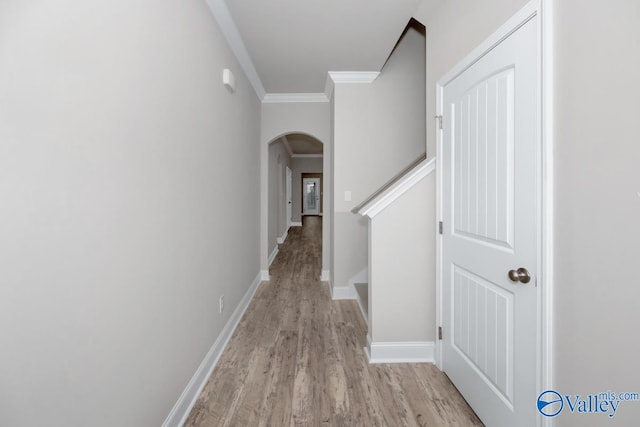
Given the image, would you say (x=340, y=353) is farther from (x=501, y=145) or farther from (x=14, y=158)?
(x=14, y=158)

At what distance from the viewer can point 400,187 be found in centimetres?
216

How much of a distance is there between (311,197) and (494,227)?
12.5 metres

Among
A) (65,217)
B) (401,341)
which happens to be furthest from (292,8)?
(401,341)

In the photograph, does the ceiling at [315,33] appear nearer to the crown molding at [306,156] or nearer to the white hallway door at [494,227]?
the white hallway door at [494,227]

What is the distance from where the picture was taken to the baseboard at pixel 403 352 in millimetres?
2234

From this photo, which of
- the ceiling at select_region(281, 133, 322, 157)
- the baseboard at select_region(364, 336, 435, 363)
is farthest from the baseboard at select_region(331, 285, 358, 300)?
the ceiling at select_region(281, 133, 322, 157)

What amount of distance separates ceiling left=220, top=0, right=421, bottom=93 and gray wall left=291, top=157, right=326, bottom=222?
310 inches

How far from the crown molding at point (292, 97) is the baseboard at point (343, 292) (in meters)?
2.49

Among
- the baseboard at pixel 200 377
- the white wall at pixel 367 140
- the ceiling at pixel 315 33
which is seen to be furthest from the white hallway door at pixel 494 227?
the white wall at pixel 367 140

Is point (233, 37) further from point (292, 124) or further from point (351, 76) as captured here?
point (292, 124)

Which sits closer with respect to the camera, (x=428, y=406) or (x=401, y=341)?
(x=428, y=406)

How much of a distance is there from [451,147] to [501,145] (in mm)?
501

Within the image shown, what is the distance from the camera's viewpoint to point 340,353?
7.83 ft

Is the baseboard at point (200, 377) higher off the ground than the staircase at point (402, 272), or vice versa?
the staircase at point (402, 272)
